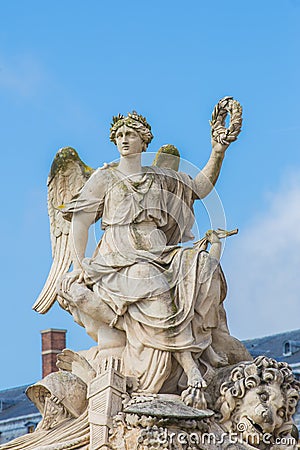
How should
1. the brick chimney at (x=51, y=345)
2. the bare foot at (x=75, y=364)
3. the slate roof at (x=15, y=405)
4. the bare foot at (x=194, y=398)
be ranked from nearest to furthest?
1. the bare foot at (x=194, y=398)
2. the bare foot at (x=75, y=364)
3. the slate roof at (x=15, y=405)
4. the brick chimney at (x=51, y=345)

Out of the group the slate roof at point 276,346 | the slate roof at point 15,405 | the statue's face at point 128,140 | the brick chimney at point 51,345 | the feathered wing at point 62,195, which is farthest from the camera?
the brick chimney at point 51,345

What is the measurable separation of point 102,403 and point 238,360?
2302 millimetres

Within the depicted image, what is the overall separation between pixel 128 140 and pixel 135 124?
0.22 metres

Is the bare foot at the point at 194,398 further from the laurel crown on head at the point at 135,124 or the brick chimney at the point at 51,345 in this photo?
the brick chimney at the point at 51,345

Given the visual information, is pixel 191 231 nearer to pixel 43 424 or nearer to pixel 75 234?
pixel 75 234

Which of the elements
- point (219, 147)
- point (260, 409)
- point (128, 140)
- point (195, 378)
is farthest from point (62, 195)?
point (260, 409)

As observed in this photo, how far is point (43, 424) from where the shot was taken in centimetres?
2166

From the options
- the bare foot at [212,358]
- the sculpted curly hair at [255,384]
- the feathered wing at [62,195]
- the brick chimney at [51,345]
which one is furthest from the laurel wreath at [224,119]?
the brick chimney at [51,345]

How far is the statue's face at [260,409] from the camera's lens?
20875mm

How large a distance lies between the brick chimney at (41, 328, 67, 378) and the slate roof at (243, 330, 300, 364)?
5036 mm

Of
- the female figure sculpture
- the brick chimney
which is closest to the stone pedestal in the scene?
the female figure sculpture

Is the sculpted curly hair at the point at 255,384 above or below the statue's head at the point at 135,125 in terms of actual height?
below

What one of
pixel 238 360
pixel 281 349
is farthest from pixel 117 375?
pixel 281 349

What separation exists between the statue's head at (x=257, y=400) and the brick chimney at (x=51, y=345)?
23.1 m
